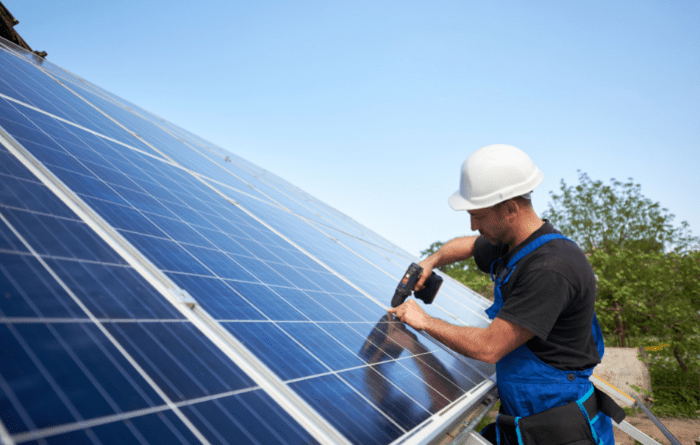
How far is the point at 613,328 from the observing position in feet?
50.0

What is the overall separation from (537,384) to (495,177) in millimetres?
1811

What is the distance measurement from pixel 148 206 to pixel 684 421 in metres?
13.6

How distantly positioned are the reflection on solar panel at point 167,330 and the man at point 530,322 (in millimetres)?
397

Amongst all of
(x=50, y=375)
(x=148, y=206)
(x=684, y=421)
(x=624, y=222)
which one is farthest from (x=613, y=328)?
(x=50, y=375)

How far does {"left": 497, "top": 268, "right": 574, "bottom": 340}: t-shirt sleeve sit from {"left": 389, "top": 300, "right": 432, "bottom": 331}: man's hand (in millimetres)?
865

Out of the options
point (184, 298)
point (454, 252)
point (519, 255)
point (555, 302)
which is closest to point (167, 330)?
point (184, 298)

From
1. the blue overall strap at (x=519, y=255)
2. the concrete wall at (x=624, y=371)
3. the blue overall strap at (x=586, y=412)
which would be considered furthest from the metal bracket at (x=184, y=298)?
the concrete wall at (x=624, y=371)

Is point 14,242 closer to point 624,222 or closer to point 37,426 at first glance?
point 37,426

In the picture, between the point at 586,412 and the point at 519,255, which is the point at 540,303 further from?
the point at 586,412

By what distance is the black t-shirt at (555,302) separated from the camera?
295 centimetres

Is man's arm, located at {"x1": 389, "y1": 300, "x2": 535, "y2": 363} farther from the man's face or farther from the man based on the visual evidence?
the man's face

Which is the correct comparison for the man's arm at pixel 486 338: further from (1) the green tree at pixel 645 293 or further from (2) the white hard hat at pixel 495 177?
(1) the green tree at pixel 645 293

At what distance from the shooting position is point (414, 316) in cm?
382

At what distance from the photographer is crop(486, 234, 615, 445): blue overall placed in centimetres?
333
